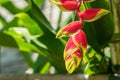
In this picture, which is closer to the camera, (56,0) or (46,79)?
(56,0)

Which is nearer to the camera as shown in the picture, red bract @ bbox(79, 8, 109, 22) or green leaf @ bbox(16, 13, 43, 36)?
red bract @ bbox(79, 8, 109, 22)

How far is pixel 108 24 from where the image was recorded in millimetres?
548

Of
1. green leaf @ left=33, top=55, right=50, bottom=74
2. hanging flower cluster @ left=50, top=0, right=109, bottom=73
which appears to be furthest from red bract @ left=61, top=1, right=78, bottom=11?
green leaf @ left=33, top=55, right=50, bottom=74

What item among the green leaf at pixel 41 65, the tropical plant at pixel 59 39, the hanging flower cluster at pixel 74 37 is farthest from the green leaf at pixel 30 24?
the hanging flower cluster at pixel 74 37

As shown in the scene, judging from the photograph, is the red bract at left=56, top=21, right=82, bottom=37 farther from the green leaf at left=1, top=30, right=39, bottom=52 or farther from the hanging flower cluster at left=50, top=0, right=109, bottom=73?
the green leaf at left=1, top=30, right=39, bottom=52

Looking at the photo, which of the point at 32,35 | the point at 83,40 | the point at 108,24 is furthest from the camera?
the point at 32,35

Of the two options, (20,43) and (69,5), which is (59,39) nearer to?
(20,43)


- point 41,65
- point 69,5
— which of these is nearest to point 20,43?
point 41,65

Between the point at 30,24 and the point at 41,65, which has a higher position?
the point at 30,24

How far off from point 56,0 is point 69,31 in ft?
0.13

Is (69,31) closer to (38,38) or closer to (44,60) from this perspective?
(38,38)

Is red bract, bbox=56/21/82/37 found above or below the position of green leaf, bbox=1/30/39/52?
above

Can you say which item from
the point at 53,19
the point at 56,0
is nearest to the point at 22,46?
the point at 56,0

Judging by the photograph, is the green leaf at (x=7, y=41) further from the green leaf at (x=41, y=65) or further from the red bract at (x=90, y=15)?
the red bract at (x=90, y=15)
